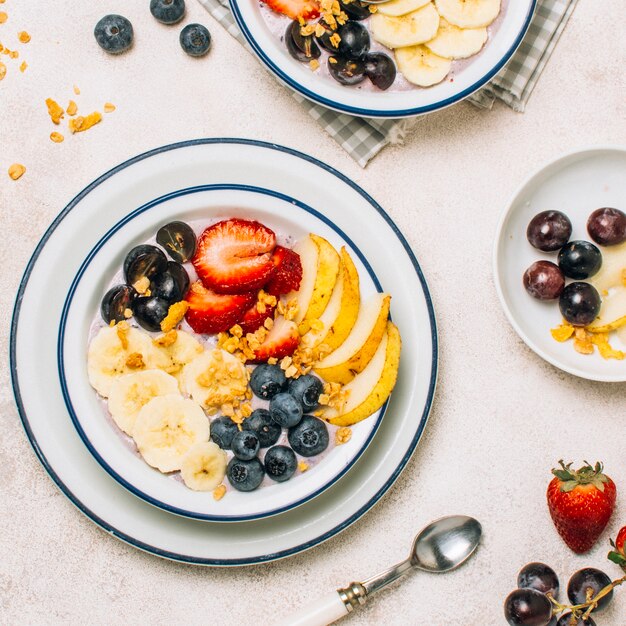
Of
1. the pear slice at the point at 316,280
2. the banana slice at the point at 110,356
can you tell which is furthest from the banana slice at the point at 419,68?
the banana slice at the point at 110,356

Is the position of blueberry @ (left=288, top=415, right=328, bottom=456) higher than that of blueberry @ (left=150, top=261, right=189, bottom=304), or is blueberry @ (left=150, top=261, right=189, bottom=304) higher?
blueberry @ (left=150, top=261, right=189, bottom=304)

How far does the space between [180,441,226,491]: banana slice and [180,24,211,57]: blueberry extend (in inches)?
28.5

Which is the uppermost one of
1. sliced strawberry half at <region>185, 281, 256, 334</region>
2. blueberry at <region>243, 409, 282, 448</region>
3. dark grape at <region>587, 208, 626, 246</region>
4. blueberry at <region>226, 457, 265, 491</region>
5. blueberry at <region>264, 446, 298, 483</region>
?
dark grape at <region>587, 208, 626, 246</region>

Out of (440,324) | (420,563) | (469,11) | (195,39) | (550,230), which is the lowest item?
(420,563)

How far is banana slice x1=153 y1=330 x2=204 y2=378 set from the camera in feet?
4.12

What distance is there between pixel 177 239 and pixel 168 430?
0.33 m

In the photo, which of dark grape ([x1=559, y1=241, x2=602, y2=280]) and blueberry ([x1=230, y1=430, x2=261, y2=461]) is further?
dark grape ([x1=559, y1=241, x2=602, y2=280])

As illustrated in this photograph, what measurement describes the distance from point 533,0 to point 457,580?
107 cm

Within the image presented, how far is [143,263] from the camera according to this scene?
48.2 inches

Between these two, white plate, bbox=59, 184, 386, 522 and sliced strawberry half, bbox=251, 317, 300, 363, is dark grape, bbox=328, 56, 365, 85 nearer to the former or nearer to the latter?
white plate, bbox=59, 184, 386, 522

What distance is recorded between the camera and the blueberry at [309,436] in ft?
3.98

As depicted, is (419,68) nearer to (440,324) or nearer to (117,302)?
(440,324)

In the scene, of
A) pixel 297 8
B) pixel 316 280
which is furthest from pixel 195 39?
pixel 316 280

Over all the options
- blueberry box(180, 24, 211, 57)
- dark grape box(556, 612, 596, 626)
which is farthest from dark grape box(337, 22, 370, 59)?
dark grape box(556, 612, 596, 626)
